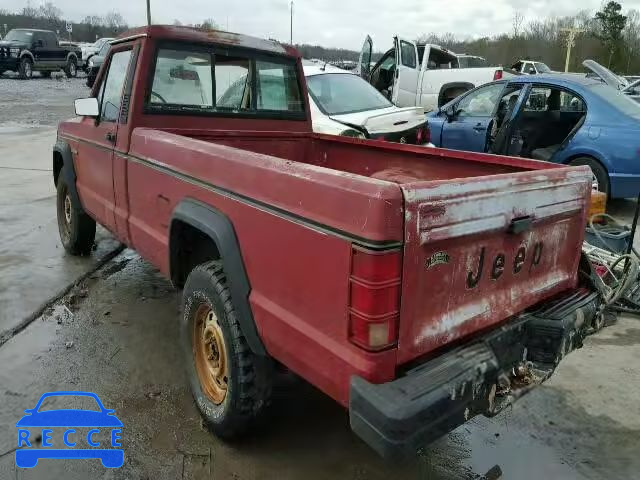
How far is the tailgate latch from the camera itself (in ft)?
7.04

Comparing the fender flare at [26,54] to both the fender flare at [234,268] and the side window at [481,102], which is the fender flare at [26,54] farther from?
the fender flare at [234,268]

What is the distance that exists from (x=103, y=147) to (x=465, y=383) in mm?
3175

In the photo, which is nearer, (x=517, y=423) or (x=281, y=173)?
(x=281, y=173)

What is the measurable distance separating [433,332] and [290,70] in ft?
10.1

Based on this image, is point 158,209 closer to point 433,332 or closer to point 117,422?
point 117,422

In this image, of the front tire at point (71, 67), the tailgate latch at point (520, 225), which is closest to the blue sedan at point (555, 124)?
the tailgate latch at point (520, 225)

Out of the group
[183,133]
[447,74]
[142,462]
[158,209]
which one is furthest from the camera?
[447,74]

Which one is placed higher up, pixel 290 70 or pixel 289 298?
pixel 290 70

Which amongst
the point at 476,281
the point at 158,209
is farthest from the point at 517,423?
the point at 158,209

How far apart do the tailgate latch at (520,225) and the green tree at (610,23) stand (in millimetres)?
48611

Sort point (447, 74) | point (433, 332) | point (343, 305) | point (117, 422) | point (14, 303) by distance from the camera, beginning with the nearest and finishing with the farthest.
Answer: point (343, 305)
point (433, 332)
point (117, 422)
point (14, 303)
point (447, 74)

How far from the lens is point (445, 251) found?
1.95 meters

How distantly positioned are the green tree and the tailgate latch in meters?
48.6

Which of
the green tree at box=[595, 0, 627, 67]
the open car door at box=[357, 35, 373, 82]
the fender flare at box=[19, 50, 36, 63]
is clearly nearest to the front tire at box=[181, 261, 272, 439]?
the open car door at box=[357, 35, 373, 82]
